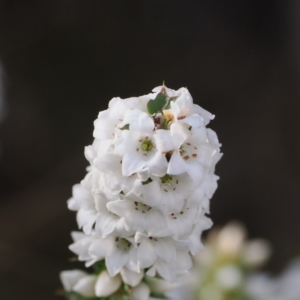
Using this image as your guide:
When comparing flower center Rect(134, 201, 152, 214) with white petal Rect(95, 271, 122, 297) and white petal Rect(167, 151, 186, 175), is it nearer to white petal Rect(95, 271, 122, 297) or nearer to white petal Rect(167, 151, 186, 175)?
white petal Rect(167, 151, 186, 175)

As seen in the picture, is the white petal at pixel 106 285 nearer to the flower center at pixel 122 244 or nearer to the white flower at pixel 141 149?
the flower center at pixel 122 244

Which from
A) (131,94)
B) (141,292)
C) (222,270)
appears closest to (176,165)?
(141,292)

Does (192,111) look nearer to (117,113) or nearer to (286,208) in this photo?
(117,113)

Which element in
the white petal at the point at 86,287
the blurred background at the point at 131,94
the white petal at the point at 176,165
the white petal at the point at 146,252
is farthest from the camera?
the blurred background at the point at 131,94

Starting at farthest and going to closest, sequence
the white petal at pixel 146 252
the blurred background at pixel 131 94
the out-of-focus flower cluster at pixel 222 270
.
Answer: the blurred background at pixel 131 94, the out-of-focus flower cluster at pixel 222 270, the white petal at pixel 146 252

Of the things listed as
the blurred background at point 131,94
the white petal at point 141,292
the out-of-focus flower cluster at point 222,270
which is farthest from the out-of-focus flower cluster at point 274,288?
the white petal at point 141,292

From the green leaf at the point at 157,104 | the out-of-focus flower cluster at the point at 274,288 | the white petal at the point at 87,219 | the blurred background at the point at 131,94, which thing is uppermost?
the blurred background at the point at 131,94

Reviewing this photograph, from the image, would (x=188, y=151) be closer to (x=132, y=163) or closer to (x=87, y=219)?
(x=132, y=163)

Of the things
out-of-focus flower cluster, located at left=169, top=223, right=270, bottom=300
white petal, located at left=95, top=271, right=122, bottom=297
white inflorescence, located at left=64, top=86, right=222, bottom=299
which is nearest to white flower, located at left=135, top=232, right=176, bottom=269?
white inflorescence, located at left=64, top=86, right=222, bottom=299
